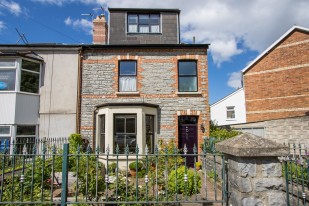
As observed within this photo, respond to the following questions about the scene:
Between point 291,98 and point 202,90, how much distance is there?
29.1ft

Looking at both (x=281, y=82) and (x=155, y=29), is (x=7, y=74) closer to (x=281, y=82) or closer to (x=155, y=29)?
(x=155, y=29)

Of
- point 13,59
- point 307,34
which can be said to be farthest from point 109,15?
point 307,34

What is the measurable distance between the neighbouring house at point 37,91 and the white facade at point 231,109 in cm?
1353

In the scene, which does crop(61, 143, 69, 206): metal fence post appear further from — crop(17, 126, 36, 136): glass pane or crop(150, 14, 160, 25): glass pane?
crop(150, 14, 160, 25): glass pane

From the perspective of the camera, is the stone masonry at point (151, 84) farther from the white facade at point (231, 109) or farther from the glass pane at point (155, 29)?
the white facade at point (231, 109)

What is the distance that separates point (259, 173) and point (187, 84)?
30.7 ft

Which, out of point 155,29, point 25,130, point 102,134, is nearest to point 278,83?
point 155,29

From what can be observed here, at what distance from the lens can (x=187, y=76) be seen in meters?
12.5

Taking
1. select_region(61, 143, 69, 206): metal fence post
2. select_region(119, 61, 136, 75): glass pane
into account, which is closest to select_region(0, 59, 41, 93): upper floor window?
select_region(119, 61, 136, 75): glass pane

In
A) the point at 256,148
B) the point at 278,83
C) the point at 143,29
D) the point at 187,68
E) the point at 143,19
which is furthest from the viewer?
the point at 278,83

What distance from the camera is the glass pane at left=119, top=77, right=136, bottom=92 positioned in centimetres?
1240

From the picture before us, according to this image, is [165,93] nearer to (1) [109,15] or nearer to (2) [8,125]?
(1) [109,15]

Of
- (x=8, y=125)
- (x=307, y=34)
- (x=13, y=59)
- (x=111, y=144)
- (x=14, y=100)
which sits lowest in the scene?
(x=111, y=144)

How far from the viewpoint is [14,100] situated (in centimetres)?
1092
